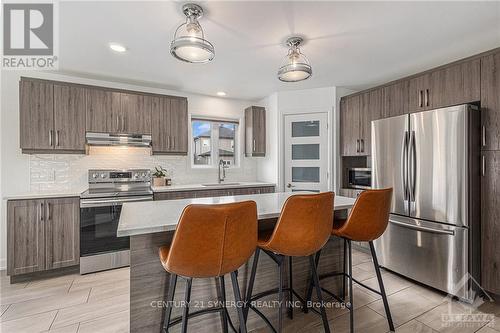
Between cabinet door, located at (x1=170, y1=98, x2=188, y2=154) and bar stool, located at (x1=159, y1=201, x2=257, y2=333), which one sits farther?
cabinet door, located at (x1=170, y1=98, x2=188, y2=154)

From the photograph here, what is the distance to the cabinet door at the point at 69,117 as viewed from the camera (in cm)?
309

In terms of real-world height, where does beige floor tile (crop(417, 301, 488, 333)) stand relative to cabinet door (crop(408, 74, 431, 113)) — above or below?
below

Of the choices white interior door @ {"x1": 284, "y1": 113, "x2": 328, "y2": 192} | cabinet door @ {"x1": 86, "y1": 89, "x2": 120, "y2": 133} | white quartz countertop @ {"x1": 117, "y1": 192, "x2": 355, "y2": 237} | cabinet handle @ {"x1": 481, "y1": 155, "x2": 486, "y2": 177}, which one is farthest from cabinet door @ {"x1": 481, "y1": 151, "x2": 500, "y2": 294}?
cabinet door @ {"x1": 86, "y1": 89, "x2": 120, "y2": 133}

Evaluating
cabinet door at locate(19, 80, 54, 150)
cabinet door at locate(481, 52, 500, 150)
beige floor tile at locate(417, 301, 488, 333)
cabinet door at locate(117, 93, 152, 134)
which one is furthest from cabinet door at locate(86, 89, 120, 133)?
cabinet door at locate(481, 52, 500, 150)

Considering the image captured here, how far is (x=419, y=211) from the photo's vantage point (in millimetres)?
2604

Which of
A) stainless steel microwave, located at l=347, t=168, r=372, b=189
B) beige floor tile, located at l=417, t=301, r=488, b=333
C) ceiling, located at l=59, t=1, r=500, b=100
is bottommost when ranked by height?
beige floor tile, located at l=417, t=301, r=488, b=333

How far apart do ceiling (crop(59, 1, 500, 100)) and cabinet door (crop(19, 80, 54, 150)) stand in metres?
0.42

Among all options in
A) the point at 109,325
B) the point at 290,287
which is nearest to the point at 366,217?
the point at 290,287

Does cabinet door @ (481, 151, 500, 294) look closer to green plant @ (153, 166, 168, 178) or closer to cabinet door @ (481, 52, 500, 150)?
cabinet door @ (481, 52, 500, 150)

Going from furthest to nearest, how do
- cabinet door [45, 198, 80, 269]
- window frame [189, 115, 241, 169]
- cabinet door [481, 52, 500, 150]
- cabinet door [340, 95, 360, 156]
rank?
window frame [189, 115, 241, 169], cabinet door [340, 95, 360, 156], cabinet door [45, 198, 80, 269], cabinet door [481, 52, 500, 150]

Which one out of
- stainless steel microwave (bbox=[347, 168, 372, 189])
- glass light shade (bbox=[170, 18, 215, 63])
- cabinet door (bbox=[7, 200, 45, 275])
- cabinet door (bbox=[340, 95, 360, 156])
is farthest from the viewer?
cabinet door (bbox=[340, 95, 360, 156])

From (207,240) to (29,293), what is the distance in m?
2.63

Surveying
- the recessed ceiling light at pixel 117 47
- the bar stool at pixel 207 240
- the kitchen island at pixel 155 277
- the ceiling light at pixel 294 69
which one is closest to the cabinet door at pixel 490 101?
the ceiling light at pixel 294 69

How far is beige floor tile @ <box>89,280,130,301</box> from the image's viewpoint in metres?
2.45
